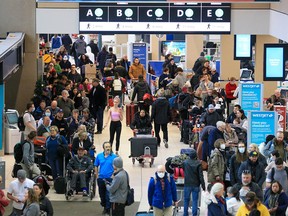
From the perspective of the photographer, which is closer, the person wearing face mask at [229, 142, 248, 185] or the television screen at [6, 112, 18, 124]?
the person wearing face mask at [229, 142, 248, 185]

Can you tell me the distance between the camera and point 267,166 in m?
20.5

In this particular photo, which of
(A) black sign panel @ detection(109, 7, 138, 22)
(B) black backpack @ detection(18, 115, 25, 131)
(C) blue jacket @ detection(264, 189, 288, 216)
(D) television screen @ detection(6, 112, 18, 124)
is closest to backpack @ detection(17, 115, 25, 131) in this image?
(B) black backpack @ detection(18, 115, 25, 131)

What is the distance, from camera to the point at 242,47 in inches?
1430

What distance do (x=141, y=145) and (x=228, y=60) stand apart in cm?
1440

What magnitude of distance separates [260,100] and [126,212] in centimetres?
785

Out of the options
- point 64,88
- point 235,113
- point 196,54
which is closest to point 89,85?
point 64,88

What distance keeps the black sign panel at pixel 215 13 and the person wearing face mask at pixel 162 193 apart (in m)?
12.4

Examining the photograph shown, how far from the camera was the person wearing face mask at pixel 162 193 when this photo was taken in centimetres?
1847

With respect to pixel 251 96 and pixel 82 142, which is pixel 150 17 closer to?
pixel 251 96

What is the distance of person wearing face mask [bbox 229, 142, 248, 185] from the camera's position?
20.3m

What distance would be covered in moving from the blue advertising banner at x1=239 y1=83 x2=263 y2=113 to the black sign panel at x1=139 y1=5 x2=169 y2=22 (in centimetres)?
396

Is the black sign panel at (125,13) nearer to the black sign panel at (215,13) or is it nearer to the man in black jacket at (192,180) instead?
the black sign panel at (215,13)

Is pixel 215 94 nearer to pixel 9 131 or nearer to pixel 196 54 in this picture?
pixel 9 131

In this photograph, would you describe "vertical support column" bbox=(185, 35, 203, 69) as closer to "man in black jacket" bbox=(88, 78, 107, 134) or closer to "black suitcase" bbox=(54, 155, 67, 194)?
"man in black jacket" bbox=(88, 78, 107, 134)
